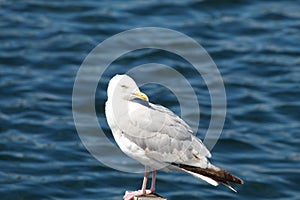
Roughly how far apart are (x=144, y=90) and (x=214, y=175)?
23.2 feet

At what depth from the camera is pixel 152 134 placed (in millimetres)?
7188

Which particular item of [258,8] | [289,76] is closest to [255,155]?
[289,76]

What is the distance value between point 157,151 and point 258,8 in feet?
31.6

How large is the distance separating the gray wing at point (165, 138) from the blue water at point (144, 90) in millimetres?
4474

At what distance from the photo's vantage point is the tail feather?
667cm

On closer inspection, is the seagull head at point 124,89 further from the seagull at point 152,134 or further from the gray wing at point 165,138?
the gray wing at point 165,138

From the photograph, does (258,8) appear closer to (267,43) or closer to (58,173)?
(267,43)

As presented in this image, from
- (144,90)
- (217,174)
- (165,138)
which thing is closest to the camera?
(217,174)

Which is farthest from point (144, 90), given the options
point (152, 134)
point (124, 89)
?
point (124, 89)

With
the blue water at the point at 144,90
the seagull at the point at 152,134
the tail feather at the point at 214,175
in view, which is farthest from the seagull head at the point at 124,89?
the blue water at the point at 144,90

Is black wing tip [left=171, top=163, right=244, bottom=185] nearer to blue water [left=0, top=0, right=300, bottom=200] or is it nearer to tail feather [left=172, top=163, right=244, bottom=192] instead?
tail feather [left=172, top=163, right=244, bottom=192]

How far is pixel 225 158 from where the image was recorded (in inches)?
489

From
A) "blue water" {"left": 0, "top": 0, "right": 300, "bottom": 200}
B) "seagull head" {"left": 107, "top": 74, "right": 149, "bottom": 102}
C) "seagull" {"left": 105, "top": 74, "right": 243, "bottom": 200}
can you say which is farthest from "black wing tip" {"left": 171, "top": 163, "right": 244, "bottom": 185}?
"blue water" {"left": 0, "top": 0, "right": 300, "bottom": 200}

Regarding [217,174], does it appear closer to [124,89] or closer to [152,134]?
[152,134]
